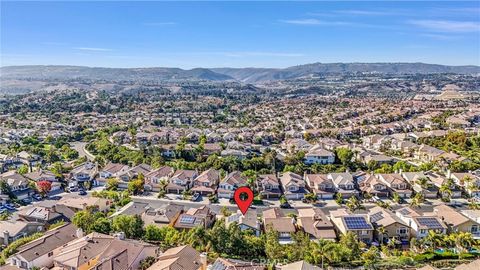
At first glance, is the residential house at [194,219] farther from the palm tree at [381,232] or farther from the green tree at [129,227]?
the palm tree at [381,232]

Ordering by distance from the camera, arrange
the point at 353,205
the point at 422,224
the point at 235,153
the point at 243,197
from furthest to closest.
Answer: the point at 235,153
the point at 243,197
the point at 353,205
the point at 422,224

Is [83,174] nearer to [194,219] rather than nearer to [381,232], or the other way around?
[194,219]

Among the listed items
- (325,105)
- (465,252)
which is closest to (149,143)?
(465,252)

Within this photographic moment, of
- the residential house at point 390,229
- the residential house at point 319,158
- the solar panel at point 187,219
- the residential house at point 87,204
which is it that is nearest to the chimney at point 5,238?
the residential house at point 87,204

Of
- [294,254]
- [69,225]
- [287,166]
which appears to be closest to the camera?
[294,254]

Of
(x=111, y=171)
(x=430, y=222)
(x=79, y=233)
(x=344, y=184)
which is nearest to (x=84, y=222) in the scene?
(x=79, y=233)

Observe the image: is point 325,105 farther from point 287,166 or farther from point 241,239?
point 241,239
